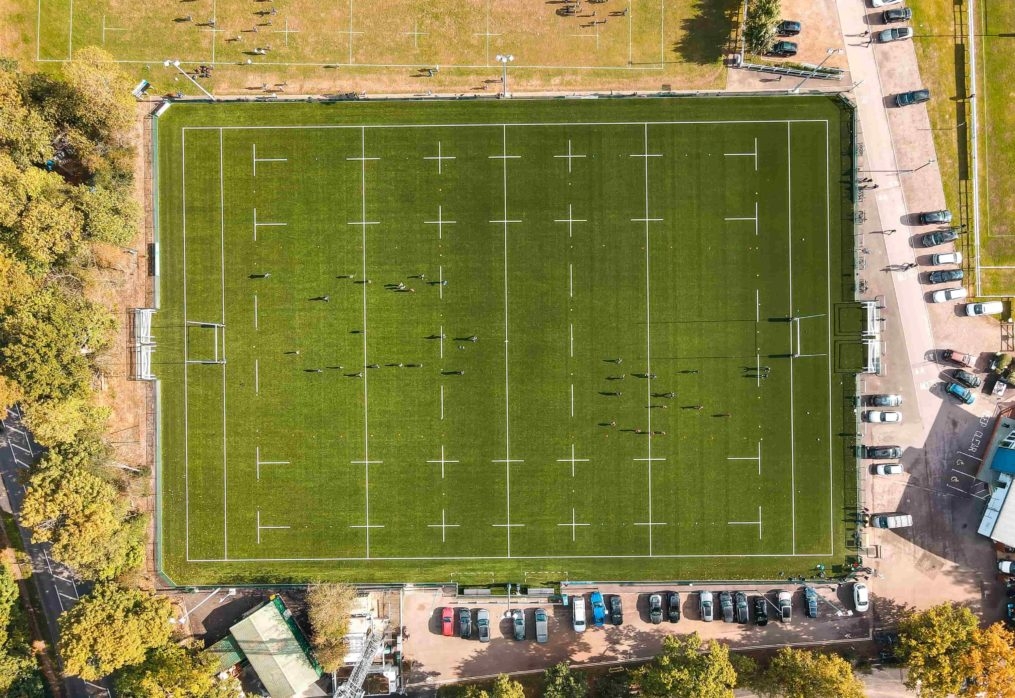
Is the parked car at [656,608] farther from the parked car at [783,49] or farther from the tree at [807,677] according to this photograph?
the parked car at [783,49]

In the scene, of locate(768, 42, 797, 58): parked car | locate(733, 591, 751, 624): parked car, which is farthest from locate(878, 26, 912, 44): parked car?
locate(733, 591, 751, 624): parked car

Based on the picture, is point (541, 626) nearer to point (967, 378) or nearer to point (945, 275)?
point (967, 378)

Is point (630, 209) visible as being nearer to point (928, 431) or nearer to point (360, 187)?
point (360, 187)

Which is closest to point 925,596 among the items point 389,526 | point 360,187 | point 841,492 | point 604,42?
point 841,492

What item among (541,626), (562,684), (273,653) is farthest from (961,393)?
(273,653)

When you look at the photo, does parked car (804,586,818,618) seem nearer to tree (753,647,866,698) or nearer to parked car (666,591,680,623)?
tree (753,647,866,698)

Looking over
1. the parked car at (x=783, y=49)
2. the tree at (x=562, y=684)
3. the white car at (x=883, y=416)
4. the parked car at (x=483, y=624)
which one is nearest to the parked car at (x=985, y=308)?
the white car at (x=883, y=416)
